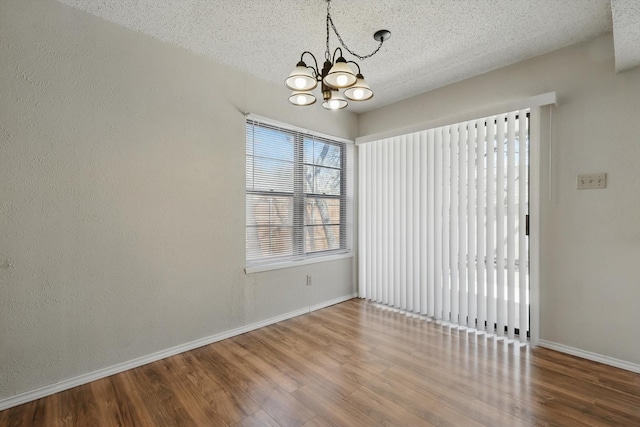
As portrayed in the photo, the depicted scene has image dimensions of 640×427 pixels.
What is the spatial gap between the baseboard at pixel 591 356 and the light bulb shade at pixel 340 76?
2.80m

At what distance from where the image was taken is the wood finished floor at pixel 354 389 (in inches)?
67.8

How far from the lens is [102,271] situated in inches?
85.7

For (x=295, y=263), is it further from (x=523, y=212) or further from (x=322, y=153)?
(x=523, y=212)

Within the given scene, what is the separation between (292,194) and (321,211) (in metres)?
0.55

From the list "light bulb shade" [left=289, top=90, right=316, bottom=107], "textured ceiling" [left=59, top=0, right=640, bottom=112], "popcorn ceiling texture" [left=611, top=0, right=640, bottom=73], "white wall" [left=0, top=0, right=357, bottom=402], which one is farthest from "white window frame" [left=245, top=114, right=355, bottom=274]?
"popcorn ceiling texture" [left=611, top=0, right=640, bottom=73]

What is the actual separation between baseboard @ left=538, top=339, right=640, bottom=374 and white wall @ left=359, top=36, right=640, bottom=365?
32 millimetres

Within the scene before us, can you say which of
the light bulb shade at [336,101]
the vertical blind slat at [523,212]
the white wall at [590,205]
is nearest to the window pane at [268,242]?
the light bulb shade at [336,101]

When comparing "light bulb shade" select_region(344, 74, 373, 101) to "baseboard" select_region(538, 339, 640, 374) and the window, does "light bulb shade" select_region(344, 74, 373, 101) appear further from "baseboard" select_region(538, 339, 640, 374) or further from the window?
"baseboard" select_region(538, 339, 640, 374)

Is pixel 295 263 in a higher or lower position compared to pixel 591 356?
higher

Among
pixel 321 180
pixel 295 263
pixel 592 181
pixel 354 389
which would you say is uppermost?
pixel 321 180

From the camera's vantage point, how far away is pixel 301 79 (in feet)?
5.94

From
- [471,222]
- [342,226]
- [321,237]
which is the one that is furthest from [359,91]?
[342,226]

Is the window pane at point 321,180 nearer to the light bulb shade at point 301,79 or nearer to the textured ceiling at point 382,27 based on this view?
the textured ceiling at point 382,27

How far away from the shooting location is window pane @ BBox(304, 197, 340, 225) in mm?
3694
